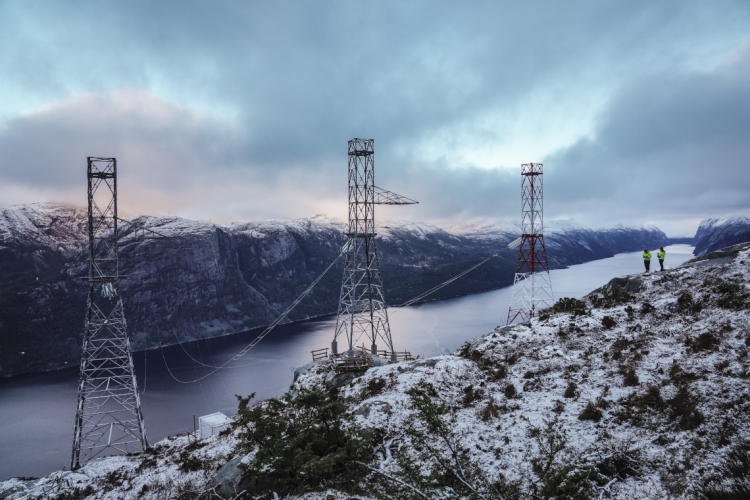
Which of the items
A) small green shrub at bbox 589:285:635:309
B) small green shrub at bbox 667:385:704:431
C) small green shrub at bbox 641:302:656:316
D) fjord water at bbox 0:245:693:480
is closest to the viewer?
small green shrub at bbox 667:385:704:431

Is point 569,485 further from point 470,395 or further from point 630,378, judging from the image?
point 470,395

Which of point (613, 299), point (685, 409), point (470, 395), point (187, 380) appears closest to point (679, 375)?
point (685, 409)

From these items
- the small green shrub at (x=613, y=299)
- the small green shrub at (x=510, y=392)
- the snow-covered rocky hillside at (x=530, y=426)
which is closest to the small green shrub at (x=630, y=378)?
the snow-covered rocky hillside at (x=530, y=426)

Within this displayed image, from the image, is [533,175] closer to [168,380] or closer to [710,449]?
[710,449]

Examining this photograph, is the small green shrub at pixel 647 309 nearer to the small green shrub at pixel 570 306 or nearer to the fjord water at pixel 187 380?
the small green shrub at pixel 570 306

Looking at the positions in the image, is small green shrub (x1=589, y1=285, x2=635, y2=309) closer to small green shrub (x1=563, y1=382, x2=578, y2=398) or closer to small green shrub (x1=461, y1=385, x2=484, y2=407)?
small green shrub (x1=563, y1=382, x2=578, y2=398)

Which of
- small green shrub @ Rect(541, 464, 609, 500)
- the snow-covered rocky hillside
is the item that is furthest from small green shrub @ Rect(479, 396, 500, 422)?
small green shrub @ Rect(541, 464, 609, 500)

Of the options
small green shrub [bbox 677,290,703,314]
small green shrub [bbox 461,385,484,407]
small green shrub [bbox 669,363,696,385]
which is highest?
small green shrub [bbox 677,290,703,314]
